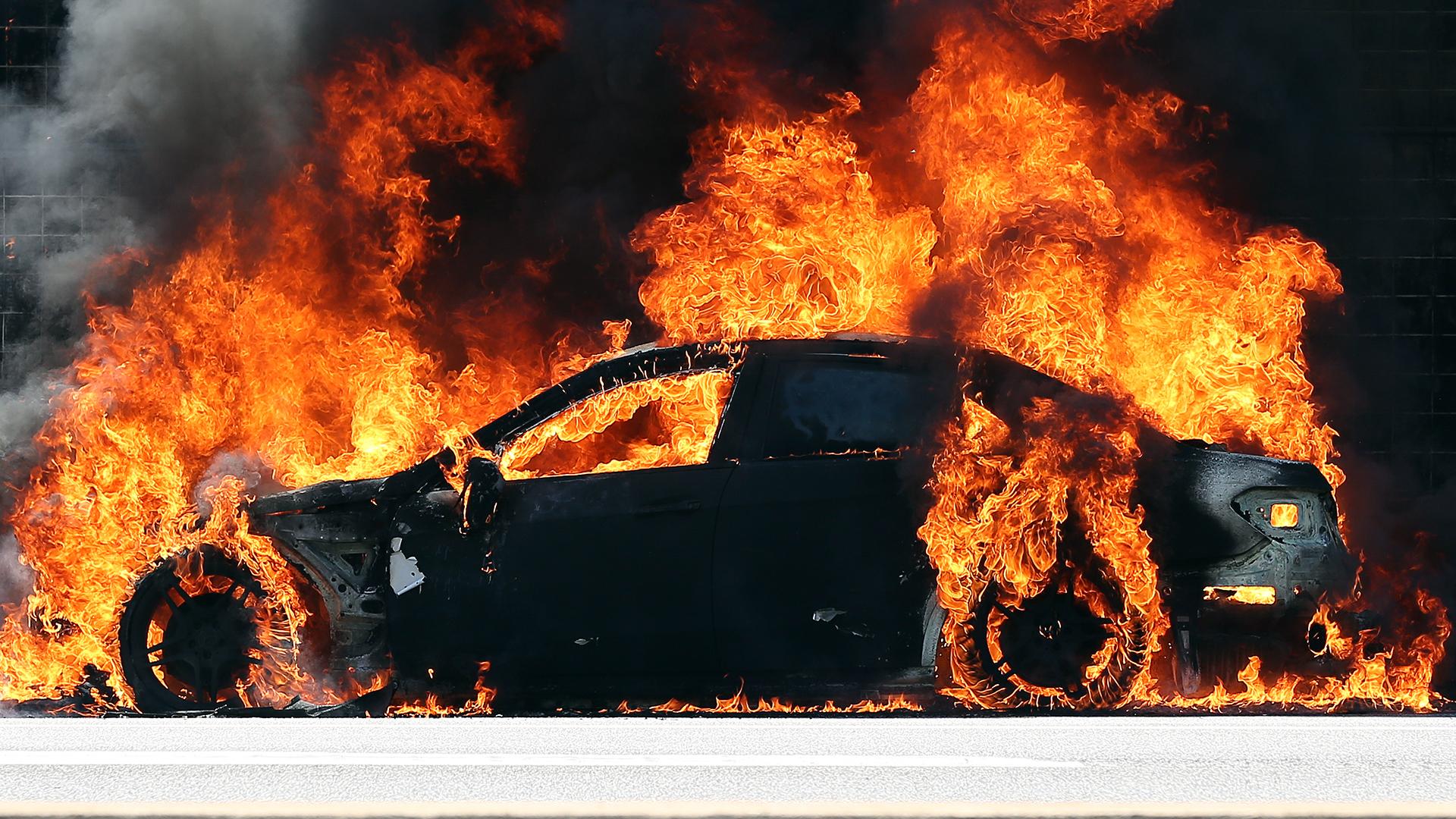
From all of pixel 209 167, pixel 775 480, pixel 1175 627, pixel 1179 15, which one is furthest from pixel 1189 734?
pixel 209 167

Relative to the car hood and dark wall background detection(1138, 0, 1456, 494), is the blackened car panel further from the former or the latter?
dark wall background detection(1138, 0, 1456, 494)

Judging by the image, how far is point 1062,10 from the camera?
11.5 metres

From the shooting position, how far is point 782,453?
775cm

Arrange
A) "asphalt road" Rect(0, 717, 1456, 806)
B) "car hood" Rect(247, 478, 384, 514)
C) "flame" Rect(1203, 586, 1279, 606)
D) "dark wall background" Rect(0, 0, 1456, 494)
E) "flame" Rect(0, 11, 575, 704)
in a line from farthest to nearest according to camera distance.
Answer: "dark wall background" Rect(0, 0, 1456, 494)
"flame" Rect(0, 11, 575, 704)
"car hood" Rect(247, 478, 384, 514)
"flame" Rect(1203, 586, 1279, 606)
"asphalt road" Rect(0, 717, 1456, 806)

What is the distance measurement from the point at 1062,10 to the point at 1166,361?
8.98 feet

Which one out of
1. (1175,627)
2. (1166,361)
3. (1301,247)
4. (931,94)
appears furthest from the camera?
(1301,247)

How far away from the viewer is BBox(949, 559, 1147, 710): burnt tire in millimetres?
7727

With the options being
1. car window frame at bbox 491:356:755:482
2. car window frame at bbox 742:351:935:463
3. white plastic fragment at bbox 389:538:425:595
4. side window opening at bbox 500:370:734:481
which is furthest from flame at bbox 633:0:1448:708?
white plastic fragment at bbox 389:538:425:595

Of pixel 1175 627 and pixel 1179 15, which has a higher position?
pixel 1179 15

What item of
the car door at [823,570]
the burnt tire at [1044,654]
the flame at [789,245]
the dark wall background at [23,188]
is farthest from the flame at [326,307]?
A: the burnt tire at [1044,654]

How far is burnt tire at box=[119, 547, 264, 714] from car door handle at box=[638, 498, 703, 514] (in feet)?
5.53

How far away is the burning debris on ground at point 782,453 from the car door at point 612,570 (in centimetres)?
2

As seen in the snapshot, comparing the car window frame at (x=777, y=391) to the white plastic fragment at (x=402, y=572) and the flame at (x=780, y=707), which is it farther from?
the white plastic fragment at (x=402, y=572)

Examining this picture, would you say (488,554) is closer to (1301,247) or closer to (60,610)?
(60,610)
